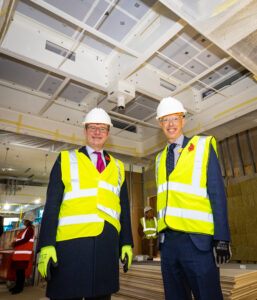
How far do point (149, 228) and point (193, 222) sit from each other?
673cm

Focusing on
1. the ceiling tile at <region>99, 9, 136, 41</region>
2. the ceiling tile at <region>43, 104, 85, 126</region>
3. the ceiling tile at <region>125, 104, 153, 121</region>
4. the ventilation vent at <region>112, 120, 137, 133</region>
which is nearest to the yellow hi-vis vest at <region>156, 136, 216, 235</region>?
the ceiling tile at <region>99, 9, 136, 41</region>

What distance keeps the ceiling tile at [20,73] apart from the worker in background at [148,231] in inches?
211

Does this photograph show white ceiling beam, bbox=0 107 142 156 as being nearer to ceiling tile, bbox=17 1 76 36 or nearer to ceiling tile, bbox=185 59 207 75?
ceiling tile, bbox=17 1 76 36

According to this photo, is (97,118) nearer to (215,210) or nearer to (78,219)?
(78,219)

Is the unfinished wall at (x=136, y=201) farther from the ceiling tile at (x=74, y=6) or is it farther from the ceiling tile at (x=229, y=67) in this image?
the ceiling tile at (x=74, y=6)

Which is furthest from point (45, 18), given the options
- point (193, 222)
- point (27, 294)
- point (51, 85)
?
point (27, 294)

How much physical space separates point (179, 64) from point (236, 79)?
→ 1603 millimetres

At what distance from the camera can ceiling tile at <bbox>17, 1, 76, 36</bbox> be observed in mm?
4516

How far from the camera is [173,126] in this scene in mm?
2072

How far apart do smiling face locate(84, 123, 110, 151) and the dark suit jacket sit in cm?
89

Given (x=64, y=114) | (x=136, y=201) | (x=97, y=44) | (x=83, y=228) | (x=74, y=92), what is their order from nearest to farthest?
1. (x=83, y=228)
2. (x=97, y=44)
3. (x=74, y=92)
4. (x=64, y=114)
5. (x=136, y=201)

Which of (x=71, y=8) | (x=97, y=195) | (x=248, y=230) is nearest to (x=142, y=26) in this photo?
(x=71, y=8)

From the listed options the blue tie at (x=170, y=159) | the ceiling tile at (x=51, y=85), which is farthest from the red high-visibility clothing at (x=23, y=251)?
the blue tie at (x=170, y=159)

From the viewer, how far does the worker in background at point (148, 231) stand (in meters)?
7.96
